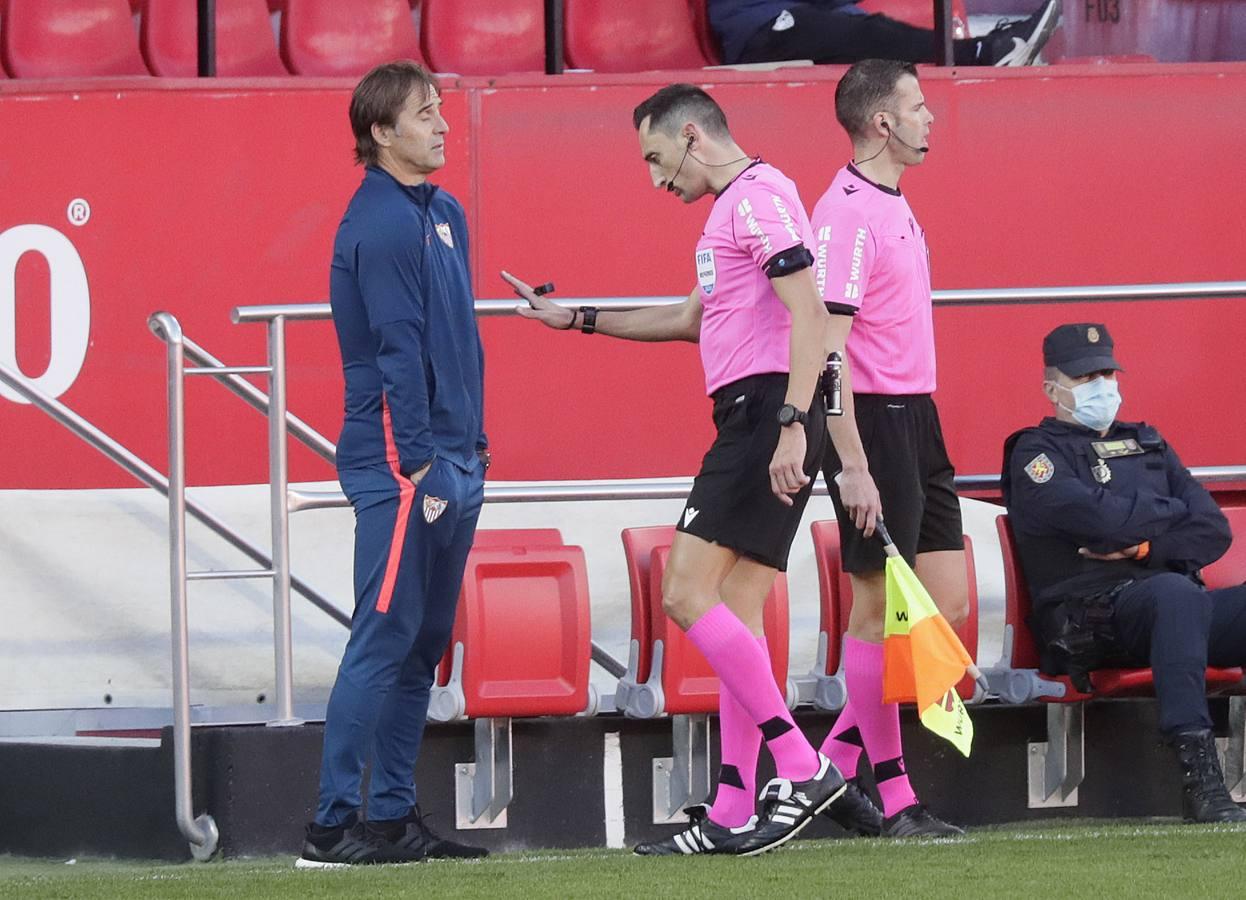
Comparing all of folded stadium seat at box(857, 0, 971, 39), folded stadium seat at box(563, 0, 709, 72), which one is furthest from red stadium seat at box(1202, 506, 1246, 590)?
folded stadium seat at box(563, 0, 709, 72)

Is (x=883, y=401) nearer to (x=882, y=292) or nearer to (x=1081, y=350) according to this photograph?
(x=882, y=292)

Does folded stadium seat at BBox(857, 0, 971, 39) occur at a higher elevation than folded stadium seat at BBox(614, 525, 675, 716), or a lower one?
higher

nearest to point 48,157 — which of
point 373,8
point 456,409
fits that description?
point 373,8

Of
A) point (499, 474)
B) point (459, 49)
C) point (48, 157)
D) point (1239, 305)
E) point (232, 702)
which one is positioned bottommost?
point (232, 702)

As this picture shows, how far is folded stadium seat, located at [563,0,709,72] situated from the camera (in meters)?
6.98

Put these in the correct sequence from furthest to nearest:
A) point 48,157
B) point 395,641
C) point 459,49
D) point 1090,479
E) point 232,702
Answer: point 459,49 → point 48,157 → point 232,702 → point 1090,479 → point 395,641

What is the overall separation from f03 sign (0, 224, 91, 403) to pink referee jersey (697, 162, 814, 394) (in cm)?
260

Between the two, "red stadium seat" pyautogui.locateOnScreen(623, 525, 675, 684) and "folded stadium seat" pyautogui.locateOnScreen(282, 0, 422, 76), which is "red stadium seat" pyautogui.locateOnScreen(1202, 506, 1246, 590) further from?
"folded stadium seat" pyautogui.locateOnScreen(282, 0, 422, 76)

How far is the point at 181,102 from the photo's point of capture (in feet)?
20.5

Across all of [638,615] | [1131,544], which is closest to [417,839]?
[638,615]

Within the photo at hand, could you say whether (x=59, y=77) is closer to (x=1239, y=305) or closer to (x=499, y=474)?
(x=499, y=474)

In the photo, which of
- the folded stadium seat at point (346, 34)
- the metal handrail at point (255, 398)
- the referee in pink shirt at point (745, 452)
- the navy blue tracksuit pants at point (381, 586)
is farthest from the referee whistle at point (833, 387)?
the folded stadium seat at point (346, 34)

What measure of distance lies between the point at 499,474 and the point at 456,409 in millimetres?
2131

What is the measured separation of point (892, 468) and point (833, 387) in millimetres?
334
